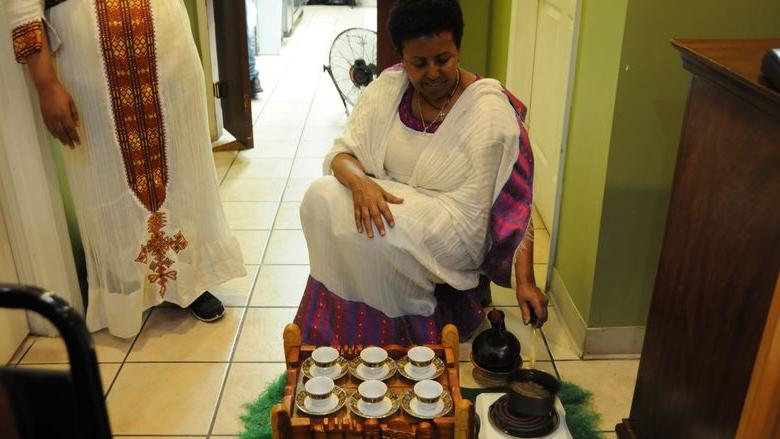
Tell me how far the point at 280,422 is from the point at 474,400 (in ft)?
2.23

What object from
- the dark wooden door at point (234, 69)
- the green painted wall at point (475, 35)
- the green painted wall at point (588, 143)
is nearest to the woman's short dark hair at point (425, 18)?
the green painted wall at point (588, 143)

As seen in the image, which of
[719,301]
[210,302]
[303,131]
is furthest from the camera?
[303,131]

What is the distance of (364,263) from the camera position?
Result: 1.99m

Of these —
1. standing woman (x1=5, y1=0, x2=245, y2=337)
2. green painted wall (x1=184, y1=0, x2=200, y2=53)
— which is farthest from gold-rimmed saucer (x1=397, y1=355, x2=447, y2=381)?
green painted wall (x1=184, y1=0, x2=200, y2=53)

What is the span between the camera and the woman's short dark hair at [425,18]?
6.11 feet

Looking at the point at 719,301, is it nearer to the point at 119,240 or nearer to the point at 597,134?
the point at 597,134

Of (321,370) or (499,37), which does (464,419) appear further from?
(499,37)

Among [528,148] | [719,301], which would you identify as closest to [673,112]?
[528,148]

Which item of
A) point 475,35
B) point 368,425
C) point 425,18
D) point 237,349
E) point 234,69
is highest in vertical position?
point 425,18

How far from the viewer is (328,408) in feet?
4.87

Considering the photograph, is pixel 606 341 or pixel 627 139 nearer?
pixel 627 139

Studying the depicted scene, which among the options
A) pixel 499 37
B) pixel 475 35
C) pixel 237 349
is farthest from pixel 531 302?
pixel 475 35

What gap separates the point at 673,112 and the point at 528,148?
360 millimetres

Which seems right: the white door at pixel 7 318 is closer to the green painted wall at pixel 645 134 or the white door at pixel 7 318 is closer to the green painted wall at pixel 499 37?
the green painted wall at pixel 645 134
